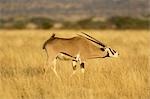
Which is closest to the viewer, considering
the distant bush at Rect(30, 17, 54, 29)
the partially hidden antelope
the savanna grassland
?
the savanna grassland

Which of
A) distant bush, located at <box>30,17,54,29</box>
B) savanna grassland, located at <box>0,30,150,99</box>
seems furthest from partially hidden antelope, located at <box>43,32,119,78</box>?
distant bush, located at <box>30,17,54,29</box>

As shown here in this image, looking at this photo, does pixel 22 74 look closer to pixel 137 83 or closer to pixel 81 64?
pixel 81 64

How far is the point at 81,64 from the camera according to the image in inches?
413

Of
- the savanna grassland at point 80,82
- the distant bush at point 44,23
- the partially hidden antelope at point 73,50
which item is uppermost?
the distant bush at point 44,23

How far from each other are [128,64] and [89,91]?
2.79 m

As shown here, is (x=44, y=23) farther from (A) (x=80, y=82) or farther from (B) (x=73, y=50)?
(A) (x=80, y=82)

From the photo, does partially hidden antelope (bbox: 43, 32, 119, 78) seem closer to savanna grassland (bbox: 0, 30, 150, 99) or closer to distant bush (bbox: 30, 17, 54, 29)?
savanna grassland (bbox: 0, 30, 150, 99)

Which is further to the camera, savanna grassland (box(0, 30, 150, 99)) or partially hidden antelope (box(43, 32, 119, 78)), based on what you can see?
partially hidden antelope (box(43, 32, 119, 78))

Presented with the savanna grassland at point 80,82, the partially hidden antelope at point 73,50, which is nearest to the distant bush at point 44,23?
the savanna grassland at point 80,82

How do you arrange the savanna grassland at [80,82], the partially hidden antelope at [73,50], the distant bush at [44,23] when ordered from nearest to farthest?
the savanna grassland at [80,82]
the partially hidden antelope at [73,50]
the distant bush at [44,23]

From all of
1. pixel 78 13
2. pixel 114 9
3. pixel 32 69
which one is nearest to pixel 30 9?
pixel 78 13

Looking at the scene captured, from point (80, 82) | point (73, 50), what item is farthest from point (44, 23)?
point (80, 82)

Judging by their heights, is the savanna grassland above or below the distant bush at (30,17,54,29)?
below

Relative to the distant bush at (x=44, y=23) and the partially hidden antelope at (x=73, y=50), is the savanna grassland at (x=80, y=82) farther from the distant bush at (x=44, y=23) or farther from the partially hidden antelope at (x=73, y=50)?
the distant bush at (x=44, y=23)
